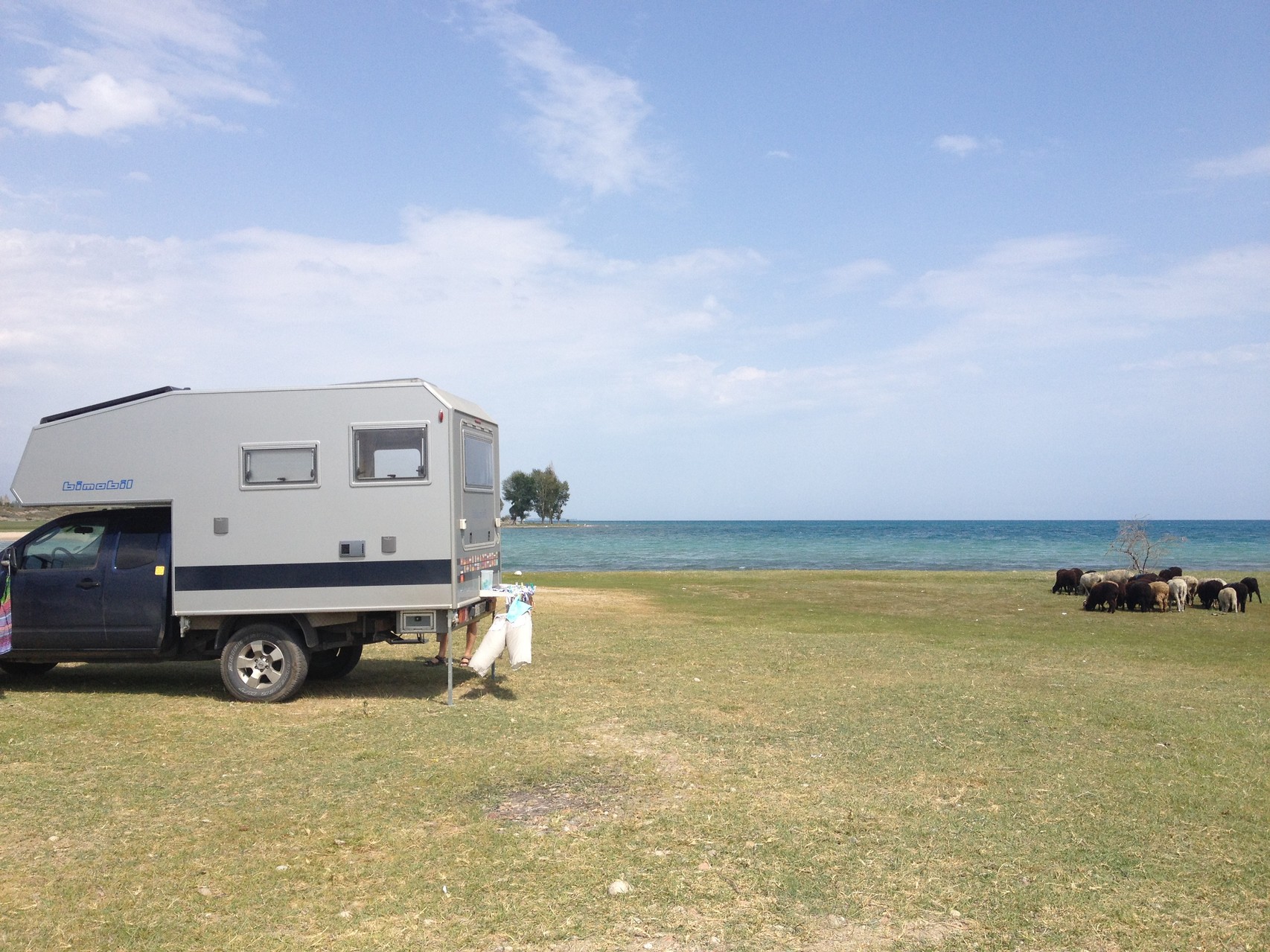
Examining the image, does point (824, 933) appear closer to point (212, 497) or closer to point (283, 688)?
point (283, 688)

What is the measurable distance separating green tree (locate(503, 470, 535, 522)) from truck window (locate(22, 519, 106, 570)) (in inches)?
4796

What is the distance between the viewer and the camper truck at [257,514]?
1086 centimetres

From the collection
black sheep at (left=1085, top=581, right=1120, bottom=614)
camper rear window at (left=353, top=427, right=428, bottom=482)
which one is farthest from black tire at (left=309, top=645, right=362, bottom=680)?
black sheep at (left=1085, top=581, right=1120, bottom=614)

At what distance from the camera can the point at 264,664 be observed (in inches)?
435

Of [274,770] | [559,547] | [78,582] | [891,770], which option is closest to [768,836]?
[891,770]

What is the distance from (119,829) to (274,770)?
160 cm

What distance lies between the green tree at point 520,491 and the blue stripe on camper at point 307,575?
12232 cm

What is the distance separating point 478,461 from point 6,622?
17.8 feet

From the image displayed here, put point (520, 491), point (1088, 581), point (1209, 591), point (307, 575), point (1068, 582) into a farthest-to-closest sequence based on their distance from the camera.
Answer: point (520, 491), point (1068, 582), point (1088, 581), point (1209, 591), point (307, 575)

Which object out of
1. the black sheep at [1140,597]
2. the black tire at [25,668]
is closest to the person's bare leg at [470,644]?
the black tire at [25,668]

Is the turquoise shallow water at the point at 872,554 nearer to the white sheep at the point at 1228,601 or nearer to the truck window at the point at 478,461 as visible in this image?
the white sheep at the point at 1228,601

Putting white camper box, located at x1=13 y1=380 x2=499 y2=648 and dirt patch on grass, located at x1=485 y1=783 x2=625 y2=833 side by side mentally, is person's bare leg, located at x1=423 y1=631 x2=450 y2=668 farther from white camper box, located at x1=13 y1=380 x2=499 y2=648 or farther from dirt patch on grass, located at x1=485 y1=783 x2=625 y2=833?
dirt patch on grass, located at x1=485 y1=783 x2=625 y2=833

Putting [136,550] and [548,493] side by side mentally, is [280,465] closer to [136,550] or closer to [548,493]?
[136,550]

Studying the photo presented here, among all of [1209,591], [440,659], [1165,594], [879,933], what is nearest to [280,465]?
[440,659]
